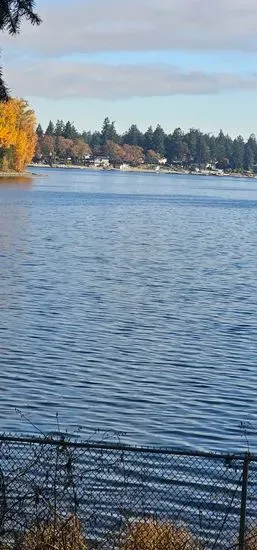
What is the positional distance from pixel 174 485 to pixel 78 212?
8565 centimetres

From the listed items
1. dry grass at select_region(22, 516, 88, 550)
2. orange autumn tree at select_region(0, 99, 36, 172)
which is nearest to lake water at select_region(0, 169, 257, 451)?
dry grass at select_region(22, 516, 88, 550)

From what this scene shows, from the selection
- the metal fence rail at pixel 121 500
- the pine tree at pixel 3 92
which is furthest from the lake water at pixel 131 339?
the pine tree at pixel 3 92

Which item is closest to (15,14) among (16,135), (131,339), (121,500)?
(121,500)

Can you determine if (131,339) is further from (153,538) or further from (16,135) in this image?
(16,135)

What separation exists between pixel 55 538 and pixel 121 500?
4.98 m

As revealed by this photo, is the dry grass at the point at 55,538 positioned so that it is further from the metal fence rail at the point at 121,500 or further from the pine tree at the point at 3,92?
the pine tree at the point at 3,92

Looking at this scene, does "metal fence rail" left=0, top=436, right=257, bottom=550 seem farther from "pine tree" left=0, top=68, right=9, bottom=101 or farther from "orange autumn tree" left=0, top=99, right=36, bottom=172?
"orange autumn tree" left=0, top=99, right=36, bottom=172

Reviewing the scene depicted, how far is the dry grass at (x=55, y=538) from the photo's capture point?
10953 millimetres

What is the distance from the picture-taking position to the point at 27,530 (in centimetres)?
1134

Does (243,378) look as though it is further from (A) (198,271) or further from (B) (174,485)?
(A) (198,271)

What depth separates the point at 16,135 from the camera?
167 metres

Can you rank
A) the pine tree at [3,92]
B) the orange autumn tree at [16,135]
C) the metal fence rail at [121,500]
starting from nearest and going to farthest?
the metal fence rail at [121,500]
the pine tree at [3,92]
the orange autumn tree at [16,135]

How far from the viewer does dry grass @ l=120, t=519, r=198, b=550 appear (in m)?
11.4

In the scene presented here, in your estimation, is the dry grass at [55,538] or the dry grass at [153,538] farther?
the dry grass at [153,538]
